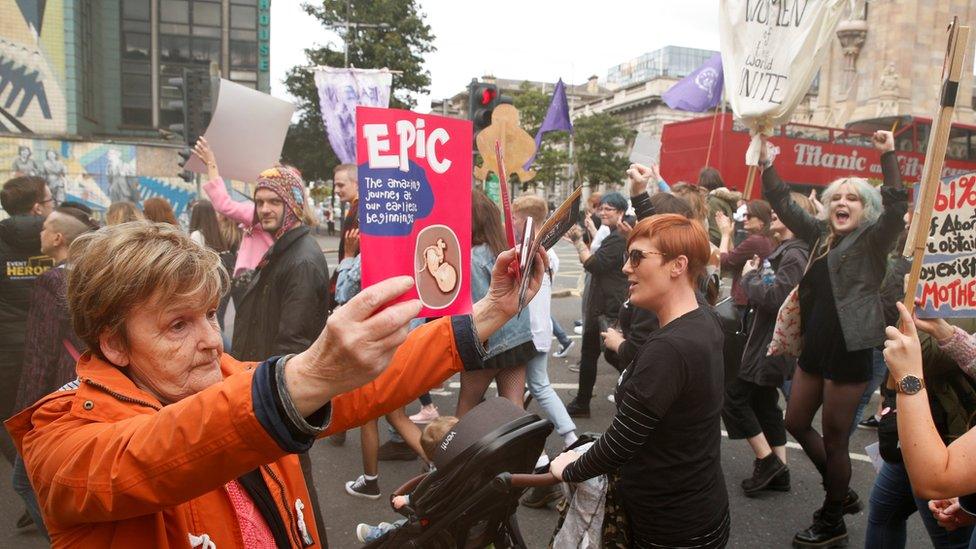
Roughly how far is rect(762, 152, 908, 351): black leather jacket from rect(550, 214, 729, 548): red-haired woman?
52.3 inches

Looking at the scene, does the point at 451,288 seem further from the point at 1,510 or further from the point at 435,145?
the point at 1,510

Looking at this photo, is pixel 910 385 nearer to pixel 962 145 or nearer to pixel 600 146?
pixel 962 145

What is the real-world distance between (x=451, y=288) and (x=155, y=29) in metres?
27.8

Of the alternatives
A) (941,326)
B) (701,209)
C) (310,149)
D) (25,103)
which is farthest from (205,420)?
(310,149)

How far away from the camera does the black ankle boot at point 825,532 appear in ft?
11.4

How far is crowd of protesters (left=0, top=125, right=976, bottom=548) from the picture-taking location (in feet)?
3.31

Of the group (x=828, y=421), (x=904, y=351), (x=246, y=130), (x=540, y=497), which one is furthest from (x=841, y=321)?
(x=246, y=130)

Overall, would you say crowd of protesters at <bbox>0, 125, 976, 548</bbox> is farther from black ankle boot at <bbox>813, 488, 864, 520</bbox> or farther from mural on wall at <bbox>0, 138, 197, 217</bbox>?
mural on wall at <bbox>0, 138, 197, 217</bbox>

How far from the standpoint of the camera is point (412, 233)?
51.5 inches

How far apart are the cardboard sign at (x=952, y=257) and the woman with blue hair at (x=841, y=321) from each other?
117 centimetres

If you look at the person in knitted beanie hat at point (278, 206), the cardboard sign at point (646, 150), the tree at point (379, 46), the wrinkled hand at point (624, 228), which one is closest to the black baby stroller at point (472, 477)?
the person in knitted beanie hat at point (278, 206)

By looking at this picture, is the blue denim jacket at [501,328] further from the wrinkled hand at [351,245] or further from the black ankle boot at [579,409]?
the black ankle boot at [579,409]

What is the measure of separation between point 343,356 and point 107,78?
2752cm

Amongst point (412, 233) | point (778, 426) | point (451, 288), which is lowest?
point (778, 426)
